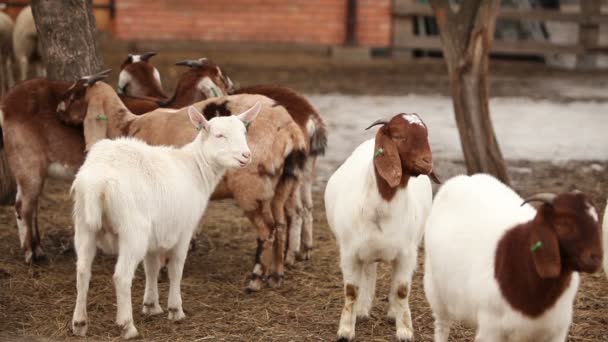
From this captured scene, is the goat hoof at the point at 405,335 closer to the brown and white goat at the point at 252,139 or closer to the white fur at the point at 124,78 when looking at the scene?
the brown and white goat at the point at 252,139

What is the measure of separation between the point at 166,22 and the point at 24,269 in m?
10.9

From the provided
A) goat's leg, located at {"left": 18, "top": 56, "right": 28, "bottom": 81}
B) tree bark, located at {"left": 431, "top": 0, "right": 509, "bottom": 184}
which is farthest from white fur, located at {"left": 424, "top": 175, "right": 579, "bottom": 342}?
goat's leg, located at {"left": 18, "top": 56, "right": 28, "bottom": 81}

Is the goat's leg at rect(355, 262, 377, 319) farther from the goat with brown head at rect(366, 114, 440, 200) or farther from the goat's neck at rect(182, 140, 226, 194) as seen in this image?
the goat's neck at rect(182, 140, 226, 194)

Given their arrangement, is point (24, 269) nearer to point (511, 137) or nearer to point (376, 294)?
point (376, 294)

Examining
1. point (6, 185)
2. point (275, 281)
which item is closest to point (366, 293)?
point (275, 281)

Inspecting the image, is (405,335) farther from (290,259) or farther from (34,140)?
(34,140)

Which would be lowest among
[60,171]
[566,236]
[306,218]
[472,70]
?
[306,218]

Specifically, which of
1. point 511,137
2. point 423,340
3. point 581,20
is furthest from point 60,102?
point 581,20

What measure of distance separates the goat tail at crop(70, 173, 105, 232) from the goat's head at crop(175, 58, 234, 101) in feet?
8.61

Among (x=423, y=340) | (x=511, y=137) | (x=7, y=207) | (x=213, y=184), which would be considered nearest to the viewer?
(x=423, y=340)

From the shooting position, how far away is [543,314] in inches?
187

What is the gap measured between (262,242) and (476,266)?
2725 millimetres

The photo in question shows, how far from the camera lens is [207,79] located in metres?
8.55

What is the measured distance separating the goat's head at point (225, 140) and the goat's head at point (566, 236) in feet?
A: 8.38
